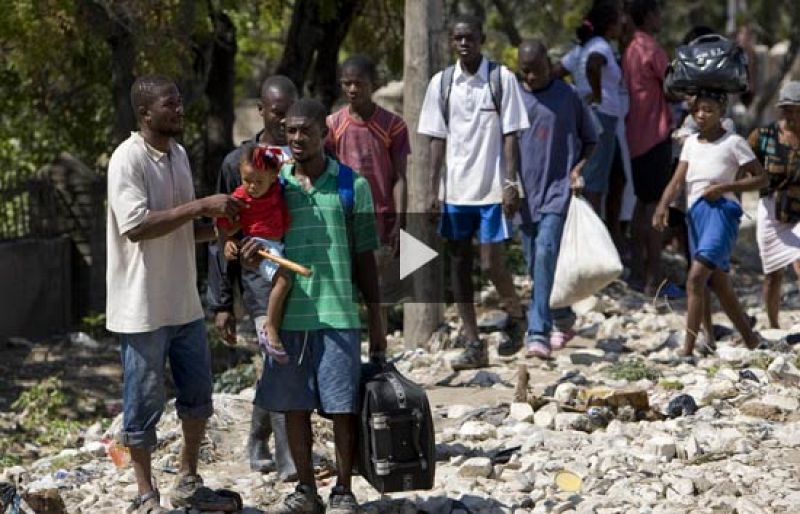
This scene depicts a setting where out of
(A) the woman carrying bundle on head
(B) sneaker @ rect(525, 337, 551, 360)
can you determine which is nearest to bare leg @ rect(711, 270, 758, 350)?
(A) the woman carrying bundle on head

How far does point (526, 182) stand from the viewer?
964 centimetres

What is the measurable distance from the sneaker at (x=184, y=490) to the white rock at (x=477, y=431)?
1643mm

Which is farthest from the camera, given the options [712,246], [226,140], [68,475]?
[226,140]

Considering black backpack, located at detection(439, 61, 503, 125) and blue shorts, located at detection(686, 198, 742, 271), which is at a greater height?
black backpack, located at detection(439, 61, 503, 125)

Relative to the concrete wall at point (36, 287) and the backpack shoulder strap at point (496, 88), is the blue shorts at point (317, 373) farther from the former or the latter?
the concrete wall at point (36, 287)

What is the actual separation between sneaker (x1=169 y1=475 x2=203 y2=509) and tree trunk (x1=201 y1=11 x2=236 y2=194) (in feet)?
24.9

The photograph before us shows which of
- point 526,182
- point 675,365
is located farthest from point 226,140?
point 675,365

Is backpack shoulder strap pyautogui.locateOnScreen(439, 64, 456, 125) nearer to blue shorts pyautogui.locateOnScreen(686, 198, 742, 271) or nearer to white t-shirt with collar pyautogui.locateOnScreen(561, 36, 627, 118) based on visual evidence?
blue shorts pyautogui.locateOnScreen(686, 198, 742, 271)

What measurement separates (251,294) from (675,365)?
3.52 metres

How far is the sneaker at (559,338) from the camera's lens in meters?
9.94

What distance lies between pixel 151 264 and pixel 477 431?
87.3 inches

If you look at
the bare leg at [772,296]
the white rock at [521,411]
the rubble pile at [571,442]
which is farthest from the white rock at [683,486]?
the bare leg at [772,296]

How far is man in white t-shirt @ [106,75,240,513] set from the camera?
20.2 feet

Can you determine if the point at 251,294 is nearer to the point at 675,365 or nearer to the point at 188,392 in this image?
the point at 188,392
